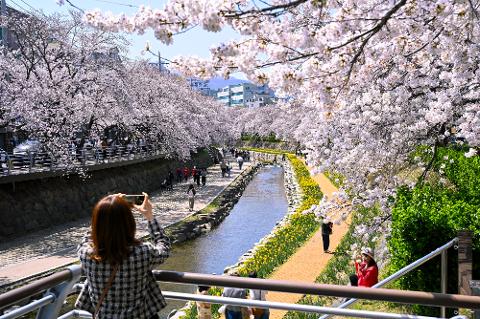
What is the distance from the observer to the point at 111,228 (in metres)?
2.59

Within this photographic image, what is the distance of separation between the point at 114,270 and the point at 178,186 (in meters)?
33.6

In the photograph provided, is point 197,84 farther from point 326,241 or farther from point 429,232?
point 429,232

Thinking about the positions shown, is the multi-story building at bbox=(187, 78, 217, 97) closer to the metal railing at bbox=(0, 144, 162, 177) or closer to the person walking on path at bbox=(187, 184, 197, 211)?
the person walking on path at bbox=(187, 184, 197, 211)

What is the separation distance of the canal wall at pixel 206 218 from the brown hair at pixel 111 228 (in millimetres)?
16538

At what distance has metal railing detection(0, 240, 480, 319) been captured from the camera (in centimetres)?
243

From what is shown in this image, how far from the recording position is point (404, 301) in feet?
8.28

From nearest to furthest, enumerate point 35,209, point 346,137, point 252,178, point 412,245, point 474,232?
point 474,232
point 412,245
point 346,137
point 35,209
point 252,178

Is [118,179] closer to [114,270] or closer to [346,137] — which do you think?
[346,137]

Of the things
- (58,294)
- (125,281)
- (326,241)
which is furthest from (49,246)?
(125,281)

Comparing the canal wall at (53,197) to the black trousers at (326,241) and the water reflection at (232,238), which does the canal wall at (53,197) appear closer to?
the water reflection at (232,238)

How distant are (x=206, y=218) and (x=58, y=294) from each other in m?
20.7

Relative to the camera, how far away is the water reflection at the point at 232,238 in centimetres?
1647

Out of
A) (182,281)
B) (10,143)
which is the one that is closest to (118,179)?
(10,143)

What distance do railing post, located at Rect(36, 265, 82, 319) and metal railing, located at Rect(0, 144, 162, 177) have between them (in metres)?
17.9
